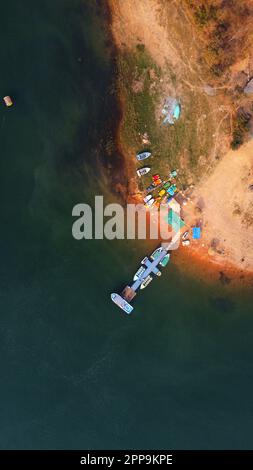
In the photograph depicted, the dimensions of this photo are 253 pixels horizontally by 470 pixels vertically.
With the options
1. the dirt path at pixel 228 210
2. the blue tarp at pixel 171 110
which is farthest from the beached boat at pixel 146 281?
the blue tarp at pixel 171 110

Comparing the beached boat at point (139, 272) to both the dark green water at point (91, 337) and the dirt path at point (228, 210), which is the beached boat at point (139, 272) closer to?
the dark green water at point (91, 337)

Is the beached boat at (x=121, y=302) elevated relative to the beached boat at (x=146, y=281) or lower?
lower

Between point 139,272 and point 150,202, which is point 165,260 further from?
point 150,202

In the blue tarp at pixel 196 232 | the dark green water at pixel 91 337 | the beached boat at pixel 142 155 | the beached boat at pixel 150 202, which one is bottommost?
the dark green water at pixel 91 337

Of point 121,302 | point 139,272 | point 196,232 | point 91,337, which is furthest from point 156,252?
point 91,337

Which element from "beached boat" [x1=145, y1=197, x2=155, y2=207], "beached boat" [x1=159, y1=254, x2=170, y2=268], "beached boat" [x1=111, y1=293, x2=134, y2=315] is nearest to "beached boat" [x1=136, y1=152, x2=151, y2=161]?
"beached boat" [x1=145, y1=197, x2=155, y2=207]

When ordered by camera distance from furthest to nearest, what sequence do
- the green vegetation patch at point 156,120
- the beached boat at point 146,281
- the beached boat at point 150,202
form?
the beached boat at point 146,281 < the beached boat at point 150,202 < the green vegetation patch at point 156,120

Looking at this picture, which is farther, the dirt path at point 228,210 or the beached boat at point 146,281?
the beached boat at point 146,281
